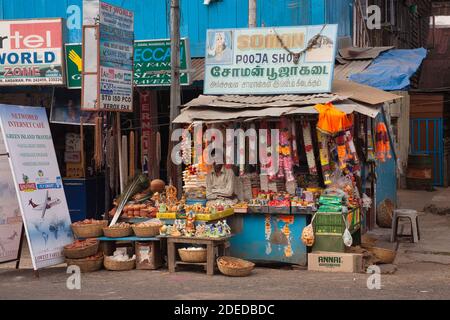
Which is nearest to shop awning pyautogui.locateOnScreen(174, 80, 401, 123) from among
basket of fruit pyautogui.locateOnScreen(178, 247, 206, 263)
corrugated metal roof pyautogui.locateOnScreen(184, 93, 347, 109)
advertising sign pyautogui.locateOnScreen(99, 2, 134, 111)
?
corrugated metal roof pyautogui.locateOnScreen(184, 93, 347, 109)

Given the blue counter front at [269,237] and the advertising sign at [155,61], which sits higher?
the advertising sign at [155,61]

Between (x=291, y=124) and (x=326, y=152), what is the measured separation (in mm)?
651

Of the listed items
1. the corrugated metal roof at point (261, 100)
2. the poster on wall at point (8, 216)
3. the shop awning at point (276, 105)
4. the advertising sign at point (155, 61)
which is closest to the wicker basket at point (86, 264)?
the poster on wall at point (8, 216)

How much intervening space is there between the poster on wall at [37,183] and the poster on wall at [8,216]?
1.42ft

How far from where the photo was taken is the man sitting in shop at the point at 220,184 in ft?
33.4

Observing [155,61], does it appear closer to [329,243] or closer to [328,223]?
[328,223]

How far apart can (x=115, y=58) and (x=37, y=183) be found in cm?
214

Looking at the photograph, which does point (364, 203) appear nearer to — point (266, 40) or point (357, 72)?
point (357, 72)

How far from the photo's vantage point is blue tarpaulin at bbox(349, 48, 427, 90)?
38.9 feet

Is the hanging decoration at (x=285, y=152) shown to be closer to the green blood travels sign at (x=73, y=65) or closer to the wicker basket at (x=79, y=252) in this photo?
the wicker basket at (x=79, y=252)

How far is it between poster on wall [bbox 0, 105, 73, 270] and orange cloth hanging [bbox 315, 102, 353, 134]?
12.5ft

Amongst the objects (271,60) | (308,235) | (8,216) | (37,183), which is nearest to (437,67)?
(271,60)

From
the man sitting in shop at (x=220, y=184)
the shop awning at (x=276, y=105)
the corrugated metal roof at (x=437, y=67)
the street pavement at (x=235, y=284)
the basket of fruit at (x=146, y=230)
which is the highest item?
the corrugated metal roof at (x=437, y=67)
